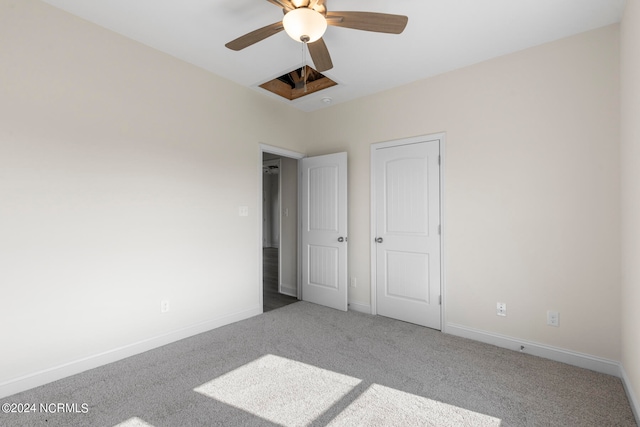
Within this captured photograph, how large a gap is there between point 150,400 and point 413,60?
3.45 metres

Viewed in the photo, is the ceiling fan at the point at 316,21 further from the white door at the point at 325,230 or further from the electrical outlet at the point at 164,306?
the electrical outlet at the point at 164,306

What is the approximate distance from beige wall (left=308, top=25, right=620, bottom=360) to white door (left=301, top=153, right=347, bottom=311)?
1080 mm

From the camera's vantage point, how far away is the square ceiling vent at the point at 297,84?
350cm

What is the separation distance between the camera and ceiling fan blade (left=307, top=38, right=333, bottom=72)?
2.04m

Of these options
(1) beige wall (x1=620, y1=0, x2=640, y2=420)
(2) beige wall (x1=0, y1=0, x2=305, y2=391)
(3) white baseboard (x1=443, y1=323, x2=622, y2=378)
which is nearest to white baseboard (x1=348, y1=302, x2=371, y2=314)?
(3) white baseboard (x1=443, y1=323, x2=622, y2=378)

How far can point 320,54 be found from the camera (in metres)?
2.15

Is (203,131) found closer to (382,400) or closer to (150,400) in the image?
(150,400)

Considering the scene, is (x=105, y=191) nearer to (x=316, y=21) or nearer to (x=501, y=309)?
(x=316, y=21)

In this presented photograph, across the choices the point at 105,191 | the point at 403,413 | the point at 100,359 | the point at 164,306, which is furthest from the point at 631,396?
the point at 105,191

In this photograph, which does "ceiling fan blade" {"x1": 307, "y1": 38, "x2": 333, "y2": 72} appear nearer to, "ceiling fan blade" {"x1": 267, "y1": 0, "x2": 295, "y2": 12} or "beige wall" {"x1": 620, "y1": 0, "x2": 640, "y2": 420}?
"ceiling fan blade" {"x1": 267, "y1": 0, "x2": 295, "y2": 12}

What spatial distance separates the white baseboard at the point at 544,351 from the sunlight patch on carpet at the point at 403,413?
116 centimetres

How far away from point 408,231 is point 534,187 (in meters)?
1.23

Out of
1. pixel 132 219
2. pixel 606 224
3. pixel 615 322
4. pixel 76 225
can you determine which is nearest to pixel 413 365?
pixel 615 322

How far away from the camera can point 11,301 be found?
2.01 meters
